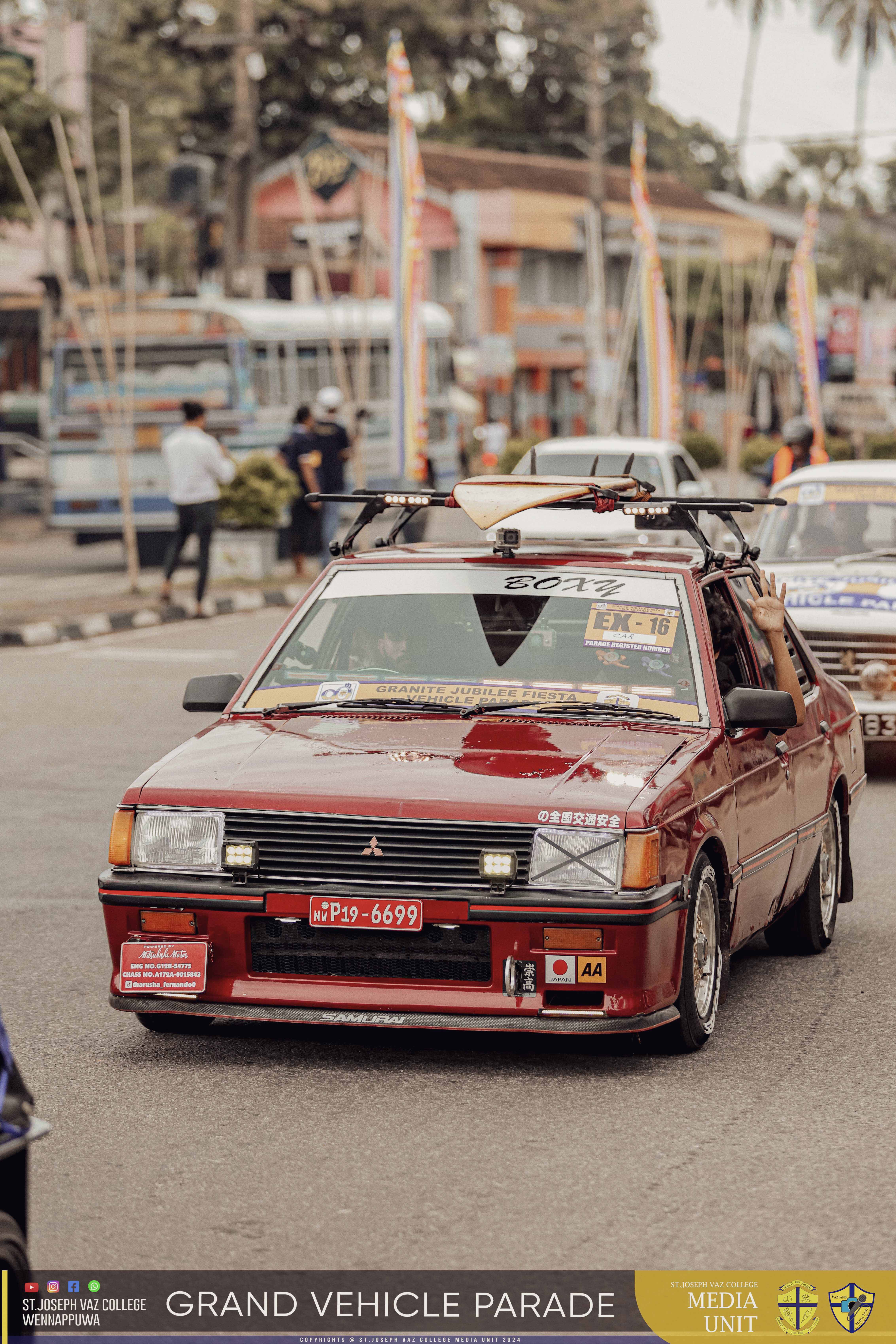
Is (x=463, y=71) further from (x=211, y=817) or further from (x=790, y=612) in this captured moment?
(x=211, y=817)

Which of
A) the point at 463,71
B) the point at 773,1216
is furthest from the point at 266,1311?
the point at 463,71

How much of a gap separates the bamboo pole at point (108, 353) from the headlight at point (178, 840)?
15.3m

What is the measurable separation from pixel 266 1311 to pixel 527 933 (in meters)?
1.74

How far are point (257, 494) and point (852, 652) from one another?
12.8m

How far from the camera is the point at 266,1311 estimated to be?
13.6ft

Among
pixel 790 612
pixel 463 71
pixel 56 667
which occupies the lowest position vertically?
pixel 56 667

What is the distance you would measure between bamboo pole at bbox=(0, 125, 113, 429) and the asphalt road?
14.0 m

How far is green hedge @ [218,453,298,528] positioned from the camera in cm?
2378

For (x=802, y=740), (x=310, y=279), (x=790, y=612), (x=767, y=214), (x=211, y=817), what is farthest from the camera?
(x=767, y=214)

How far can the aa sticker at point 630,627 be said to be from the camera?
680cm

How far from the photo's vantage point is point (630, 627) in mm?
6824

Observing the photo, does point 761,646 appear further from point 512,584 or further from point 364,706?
point 364,706

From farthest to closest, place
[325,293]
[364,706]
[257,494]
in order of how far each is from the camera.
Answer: [325,293] < [257,494] < [364,706]

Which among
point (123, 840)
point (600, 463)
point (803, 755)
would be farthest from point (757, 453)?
point (123, 840)
